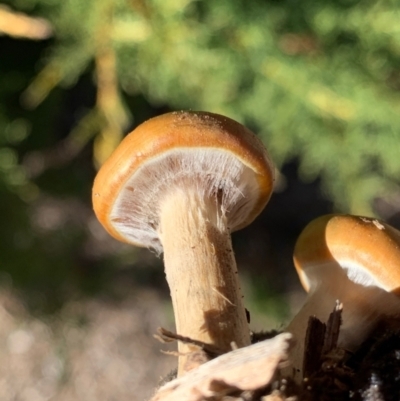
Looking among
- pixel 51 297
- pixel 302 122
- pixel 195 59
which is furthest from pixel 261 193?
pixel 51 297

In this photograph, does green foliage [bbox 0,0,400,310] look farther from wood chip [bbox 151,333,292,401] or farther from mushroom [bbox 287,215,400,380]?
wood chip [bbox 151,333,292,401]

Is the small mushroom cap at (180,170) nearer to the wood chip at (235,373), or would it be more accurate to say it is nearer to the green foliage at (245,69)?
the wood chip at (235,373)

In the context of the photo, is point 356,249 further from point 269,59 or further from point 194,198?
point 269,59

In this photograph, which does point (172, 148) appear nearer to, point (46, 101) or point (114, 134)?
point (114, 134)

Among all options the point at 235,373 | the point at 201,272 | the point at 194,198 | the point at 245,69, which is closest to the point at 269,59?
the point at 245,69

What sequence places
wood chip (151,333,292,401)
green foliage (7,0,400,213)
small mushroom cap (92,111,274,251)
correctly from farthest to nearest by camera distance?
green foliage (7,0,400,213), small mushroom cap (92,111,274,251), wood chip (151,333,292,401)

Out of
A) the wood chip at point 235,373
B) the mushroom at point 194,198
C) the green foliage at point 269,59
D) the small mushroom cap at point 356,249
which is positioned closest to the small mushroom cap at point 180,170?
the mushroom at point 194,198

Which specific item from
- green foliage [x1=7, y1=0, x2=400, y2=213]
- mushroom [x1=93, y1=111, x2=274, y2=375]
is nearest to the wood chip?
mushroom [x1=93, y1=111, x2=274, y2=375]
